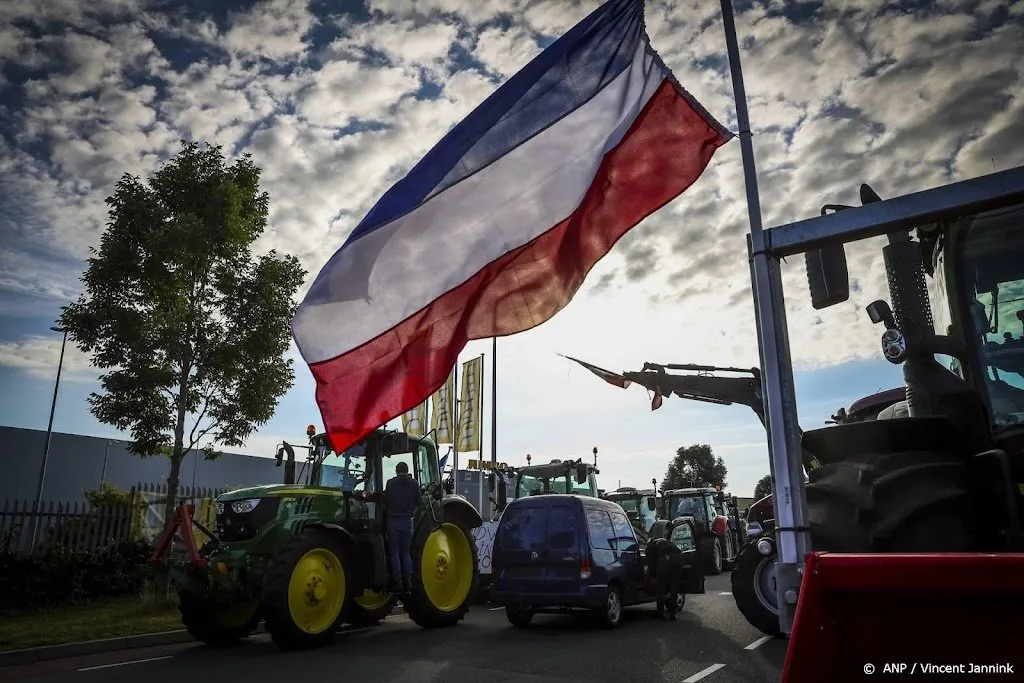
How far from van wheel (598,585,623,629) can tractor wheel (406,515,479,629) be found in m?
2.38

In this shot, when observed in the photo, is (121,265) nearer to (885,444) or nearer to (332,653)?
(332,653)

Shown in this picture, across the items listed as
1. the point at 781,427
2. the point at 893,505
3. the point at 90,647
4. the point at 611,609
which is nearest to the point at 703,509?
the point at 611,609

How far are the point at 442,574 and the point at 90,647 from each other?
195 inches

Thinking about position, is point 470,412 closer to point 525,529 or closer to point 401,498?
point 525,529

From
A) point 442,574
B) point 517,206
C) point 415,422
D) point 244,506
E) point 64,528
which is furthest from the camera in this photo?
point 415,422

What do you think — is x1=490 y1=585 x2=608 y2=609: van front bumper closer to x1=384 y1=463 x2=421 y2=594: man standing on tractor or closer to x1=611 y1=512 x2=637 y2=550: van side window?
x1=611 y1=512 x2=637 y2=550: van side window

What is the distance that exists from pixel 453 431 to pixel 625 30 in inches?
721

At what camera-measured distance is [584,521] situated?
11.0 m

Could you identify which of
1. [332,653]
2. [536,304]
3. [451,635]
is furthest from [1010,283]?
[451,635]

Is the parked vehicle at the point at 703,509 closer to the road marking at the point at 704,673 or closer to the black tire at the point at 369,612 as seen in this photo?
the black tire at the point at 369,612

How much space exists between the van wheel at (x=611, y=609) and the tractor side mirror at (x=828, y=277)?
896cm

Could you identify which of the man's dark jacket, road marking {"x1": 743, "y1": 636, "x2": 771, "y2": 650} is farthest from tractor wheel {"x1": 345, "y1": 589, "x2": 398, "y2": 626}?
road marking {"x1": 743, "y1": 636, "x2": 771, "y2": 650}

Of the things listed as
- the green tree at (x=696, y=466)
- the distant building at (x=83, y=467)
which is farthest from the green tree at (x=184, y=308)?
the green tree at (x=696, y=466)

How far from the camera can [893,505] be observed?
2762mm
